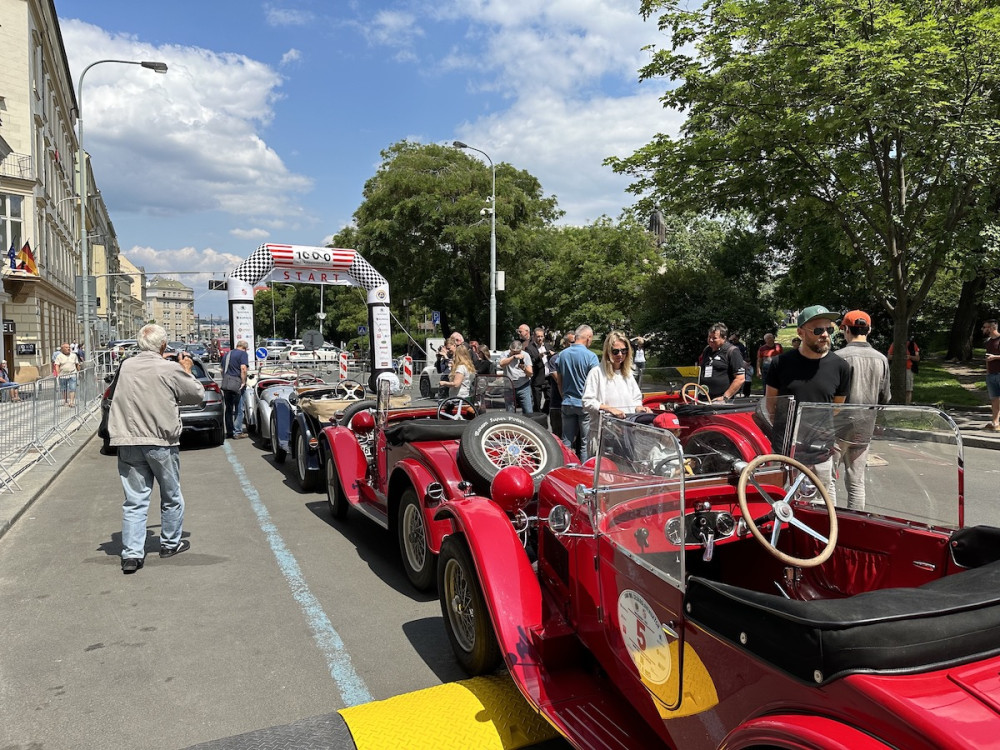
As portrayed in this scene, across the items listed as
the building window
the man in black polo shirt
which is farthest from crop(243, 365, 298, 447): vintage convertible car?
the building window

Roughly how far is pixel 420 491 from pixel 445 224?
98.3 ft

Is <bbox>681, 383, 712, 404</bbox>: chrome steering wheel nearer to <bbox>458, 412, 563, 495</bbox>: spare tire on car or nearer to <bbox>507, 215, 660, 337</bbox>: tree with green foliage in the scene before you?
<bbox>458, 412, 563, 495</bbox>: spare tire on car

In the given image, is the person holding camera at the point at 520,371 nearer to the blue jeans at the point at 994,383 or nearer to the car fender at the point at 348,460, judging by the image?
the car fender at the point at 348,460

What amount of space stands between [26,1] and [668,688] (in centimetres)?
3542

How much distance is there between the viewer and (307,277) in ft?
56.7

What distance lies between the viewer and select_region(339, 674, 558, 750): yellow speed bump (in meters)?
2.94

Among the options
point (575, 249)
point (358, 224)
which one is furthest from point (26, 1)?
point (575, 249)

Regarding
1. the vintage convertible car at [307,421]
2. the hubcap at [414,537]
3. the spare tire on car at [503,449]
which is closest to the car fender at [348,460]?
the vintage convertible car at [307,421]

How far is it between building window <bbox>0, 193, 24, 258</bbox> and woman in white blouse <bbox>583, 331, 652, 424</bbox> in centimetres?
2762

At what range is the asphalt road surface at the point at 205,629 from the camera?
3.35 meters

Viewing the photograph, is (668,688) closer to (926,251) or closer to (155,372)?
(155,372)

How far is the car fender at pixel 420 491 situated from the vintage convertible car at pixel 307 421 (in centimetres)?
251

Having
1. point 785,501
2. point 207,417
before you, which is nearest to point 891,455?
point 785,501

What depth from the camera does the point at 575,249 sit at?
3141 cm
